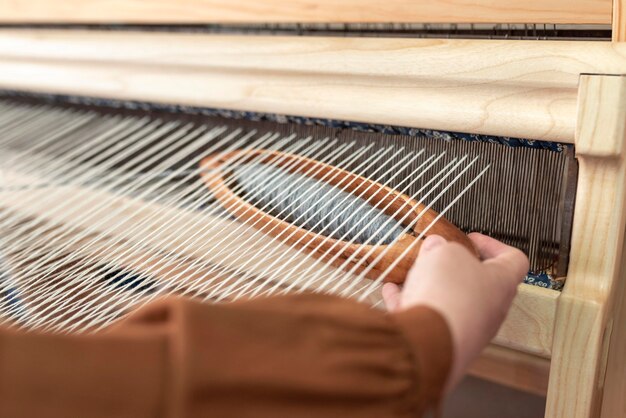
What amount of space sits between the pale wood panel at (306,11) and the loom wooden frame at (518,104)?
49 mm

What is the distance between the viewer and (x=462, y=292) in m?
0.51

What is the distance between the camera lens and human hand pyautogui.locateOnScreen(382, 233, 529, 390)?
493 millimetres

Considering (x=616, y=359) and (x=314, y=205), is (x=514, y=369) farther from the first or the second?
(x=314, y=205)

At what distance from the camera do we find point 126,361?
41cm

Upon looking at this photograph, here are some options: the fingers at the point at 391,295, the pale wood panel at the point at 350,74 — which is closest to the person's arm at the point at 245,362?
the fingers at the point at 391,295

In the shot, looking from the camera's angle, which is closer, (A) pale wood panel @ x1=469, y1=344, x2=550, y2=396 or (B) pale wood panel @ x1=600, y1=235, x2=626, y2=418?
A: (B) pale wood panel @ x1=600, y1=235, x2=626, y2=418

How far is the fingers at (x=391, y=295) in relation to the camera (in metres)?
0.66

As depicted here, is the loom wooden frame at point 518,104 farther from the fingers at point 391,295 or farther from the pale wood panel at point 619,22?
the fingers at point 391,295

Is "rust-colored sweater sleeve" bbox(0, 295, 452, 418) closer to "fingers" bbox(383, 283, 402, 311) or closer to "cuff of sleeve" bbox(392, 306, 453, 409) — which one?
"cuff of sleeve" bbox(392, 306, 453, 409)

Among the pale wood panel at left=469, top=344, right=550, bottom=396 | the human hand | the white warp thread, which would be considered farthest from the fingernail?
the pale wood panel at left=469, top=344, right=550, bottom=396

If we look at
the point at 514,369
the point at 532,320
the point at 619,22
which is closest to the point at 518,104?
the point at 619,22

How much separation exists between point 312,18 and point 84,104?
706 millimetres

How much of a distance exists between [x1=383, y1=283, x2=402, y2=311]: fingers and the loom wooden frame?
0.14 m

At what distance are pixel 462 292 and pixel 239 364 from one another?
186 millimetres
